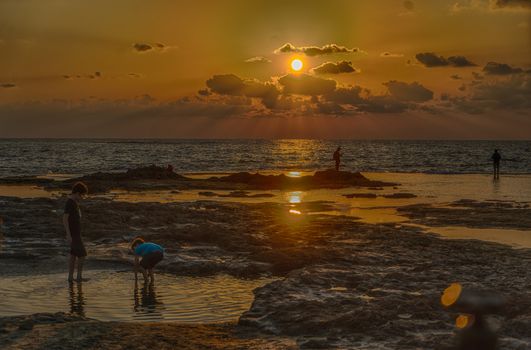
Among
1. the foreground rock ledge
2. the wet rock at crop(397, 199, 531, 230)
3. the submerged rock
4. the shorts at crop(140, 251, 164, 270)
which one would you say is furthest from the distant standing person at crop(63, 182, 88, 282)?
the submerged rock

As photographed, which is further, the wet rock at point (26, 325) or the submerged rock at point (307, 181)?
the submerged rock at point (307, 181)

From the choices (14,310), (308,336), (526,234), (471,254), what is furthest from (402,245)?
(14,310)

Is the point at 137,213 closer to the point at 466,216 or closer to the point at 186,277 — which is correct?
the point at 186,277

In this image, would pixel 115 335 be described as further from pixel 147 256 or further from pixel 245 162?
pixel 245 162

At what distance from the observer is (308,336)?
8.66 metres

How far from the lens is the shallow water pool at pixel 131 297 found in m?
9.76

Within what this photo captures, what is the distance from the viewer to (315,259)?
14086 mm

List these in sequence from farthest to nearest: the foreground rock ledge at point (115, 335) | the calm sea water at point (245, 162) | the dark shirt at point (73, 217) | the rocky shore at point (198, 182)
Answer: the calm sea water at point (245, 162), the rocky shore at point (198, 182), the dark shirt at point (73, 217), the foreground rock ledge at point (115, 335)

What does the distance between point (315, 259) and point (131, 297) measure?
480 centimetres

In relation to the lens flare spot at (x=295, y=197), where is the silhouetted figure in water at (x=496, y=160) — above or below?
above

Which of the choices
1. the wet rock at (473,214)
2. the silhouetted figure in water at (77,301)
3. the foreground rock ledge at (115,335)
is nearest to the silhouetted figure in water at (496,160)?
the wet rock at (473,214)

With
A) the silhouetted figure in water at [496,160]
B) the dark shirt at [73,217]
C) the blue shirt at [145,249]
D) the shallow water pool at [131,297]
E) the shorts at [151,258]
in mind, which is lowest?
the shallow water pool at [131,297]

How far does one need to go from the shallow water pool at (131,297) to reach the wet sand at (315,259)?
46 centimetres

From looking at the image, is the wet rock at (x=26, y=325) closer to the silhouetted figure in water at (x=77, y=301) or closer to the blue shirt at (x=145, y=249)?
the silhouetted figure in water at (x=77, y=301)
